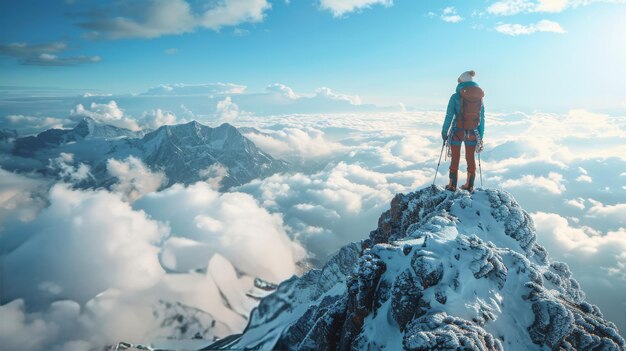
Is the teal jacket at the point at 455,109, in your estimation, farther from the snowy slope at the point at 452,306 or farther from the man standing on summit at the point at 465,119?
the snowy slope at the point at 452,306

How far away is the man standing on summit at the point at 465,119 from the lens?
21.6 metres

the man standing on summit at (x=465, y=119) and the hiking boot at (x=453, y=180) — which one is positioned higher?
the man standing on summit at (x=465, y=119)

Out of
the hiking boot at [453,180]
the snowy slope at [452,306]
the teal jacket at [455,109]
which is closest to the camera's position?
the snowy slope at [452,306]

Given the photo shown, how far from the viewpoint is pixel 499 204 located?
23.5 meters

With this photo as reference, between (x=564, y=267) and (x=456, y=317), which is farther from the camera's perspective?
(x=564, y=267)

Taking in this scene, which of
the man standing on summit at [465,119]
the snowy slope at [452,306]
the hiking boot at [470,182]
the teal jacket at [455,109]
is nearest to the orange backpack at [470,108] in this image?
the man standing on summit at [465,119]

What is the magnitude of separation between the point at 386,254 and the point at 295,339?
9042cm

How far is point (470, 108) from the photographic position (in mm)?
21766

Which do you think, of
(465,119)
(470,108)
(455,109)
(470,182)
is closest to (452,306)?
(465,119)

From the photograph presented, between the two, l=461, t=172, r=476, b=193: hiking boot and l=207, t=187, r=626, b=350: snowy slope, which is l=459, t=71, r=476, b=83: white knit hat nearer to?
l=461, t=172, r=476, b=193: hiking boot

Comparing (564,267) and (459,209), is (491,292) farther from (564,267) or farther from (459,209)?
(564,267)

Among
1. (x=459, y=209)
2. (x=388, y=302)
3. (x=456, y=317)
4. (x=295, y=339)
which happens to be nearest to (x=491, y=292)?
(x=456, y=317)

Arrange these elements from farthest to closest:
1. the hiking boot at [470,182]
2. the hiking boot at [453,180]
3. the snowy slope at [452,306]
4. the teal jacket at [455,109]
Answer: the hiking boot at [470,182] < the hiking boot at [453,180] < the teal jacket at [455,109] < the snowy slope at [452,306]

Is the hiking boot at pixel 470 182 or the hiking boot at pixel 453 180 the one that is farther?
the hiking boot at pixel 470 182
